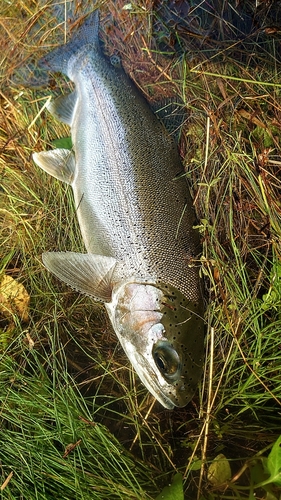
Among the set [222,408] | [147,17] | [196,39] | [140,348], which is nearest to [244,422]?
[222,408]

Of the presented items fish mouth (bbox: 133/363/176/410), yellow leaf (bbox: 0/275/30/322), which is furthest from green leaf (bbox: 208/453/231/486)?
yellow leaf (bbox: 0/275/30/322)

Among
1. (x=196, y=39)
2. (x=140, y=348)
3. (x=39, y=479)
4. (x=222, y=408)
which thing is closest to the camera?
(x=140, y=348)

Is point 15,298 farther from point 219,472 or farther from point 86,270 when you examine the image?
point 219,472

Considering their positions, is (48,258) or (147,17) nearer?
(48,258)

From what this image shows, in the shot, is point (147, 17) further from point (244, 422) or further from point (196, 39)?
point (244, 422)

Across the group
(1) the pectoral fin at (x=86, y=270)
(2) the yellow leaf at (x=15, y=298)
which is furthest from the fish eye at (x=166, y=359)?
(2) the yellow leaf at (x=15, y=298)

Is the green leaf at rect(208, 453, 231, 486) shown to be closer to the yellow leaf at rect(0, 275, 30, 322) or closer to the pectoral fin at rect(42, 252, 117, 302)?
the pectoral fin at rect(42, 252, 117, 302)

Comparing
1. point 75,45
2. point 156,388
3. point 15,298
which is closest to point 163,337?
point 156,388
